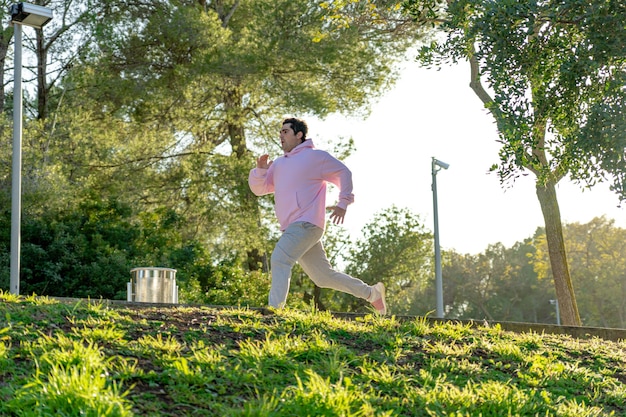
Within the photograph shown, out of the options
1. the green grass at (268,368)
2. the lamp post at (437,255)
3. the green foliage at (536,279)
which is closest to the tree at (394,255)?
the lamp post at (437,255)

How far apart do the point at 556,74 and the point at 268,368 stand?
6.39 meters

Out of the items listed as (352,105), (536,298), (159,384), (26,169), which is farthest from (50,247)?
(536,298)

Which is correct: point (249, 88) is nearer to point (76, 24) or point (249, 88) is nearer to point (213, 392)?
point (76, 24)

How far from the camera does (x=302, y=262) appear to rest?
830 centimetres

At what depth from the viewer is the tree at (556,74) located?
8.87 meters

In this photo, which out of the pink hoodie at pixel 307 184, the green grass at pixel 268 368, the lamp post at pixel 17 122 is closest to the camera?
the green grass at pixel 268 368

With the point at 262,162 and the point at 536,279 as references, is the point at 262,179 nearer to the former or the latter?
the point at 262,162

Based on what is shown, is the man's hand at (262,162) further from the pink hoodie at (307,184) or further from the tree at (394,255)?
the tree at (394,255)

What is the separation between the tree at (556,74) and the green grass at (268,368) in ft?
8.97

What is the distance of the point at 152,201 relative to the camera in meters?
24.8

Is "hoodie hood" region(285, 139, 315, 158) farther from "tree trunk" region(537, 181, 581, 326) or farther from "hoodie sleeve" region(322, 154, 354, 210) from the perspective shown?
"tree trunk" region(537, 181, 581, 326)

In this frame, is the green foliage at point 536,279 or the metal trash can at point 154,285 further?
the green foliage at point 536,279

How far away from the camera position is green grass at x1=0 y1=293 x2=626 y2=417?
4.20 m

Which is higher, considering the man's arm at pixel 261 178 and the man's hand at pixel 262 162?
the man's hand at pixel 262 162
